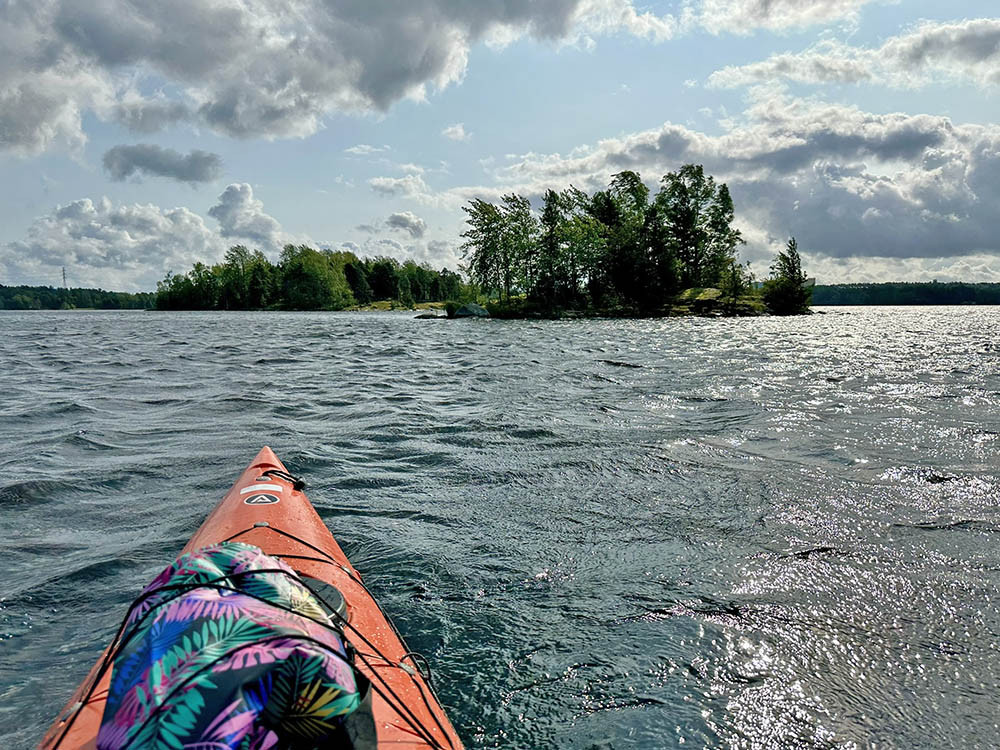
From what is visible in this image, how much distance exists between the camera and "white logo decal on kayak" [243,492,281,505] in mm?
4520

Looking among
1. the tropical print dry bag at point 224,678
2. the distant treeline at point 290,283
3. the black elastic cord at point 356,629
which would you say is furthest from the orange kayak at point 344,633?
the distant treeline at point 290,283

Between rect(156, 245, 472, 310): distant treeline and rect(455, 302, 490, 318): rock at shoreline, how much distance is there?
30828 millimetres

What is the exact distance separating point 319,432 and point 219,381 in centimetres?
600

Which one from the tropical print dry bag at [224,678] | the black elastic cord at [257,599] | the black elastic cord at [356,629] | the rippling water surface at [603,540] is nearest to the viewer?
the tropical print dry bag at [224,678]

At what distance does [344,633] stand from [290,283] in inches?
3715

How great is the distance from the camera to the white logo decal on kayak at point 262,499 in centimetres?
452

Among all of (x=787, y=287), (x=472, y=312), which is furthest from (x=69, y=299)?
(x=787, y=287)

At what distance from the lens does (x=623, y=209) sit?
5969 cm

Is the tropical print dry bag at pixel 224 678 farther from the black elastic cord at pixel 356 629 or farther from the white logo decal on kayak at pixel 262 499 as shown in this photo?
the white logo decal on kayak at pixel 262 499

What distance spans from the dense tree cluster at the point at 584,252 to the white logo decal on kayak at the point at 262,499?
45.9m

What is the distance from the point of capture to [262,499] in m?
4.60

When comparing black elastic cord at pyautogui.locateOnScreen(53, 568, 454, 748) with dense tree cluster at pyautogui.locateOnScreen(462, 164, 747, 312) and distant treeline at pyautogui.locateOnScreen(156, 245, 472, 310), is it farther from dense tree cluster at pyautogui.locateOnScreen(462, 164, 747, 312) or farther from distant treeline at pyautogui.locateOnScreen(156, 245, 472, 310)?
distant treeline at pyautogui.locateOnScreen(156, 245, 472, 310)

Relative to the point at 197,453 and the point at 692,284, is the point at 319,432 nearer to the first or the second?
the point at 197,453

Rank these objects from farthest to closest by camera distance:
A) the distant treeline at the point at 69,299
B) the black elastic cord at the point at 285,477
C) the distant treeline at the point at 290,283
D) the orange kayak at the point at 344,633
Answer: the distant treeline at the point at 69,299 < the distant treeline at the point at 290,283 < the black elastic cord at the point at 285,477 < the orange kayak at the point at 344,633
